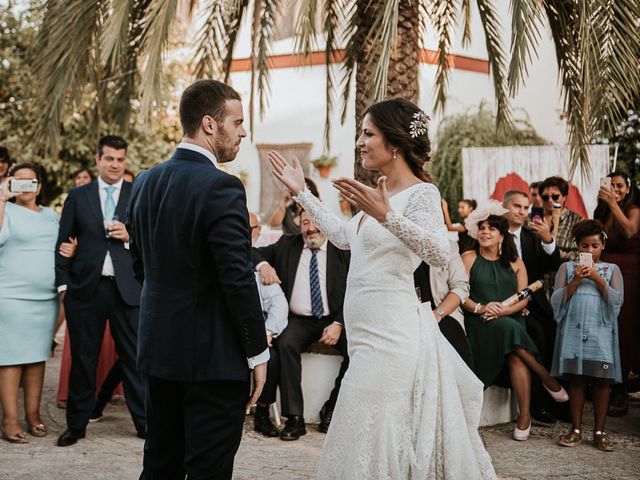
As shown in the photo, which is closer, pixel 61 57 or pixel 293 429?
pixel 293 429

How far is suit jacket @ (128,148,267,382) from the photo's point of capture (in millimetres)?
2998

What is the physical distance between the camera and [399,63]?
679cm

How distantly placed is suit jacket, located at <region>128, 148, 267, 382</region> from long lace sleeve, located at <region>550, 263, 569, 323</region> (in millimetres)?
3632

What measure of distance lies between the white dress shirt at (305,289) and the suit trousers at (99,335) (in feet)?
4.40

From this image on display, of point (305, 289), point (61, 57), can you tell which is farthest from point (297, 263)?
point (61, 57)

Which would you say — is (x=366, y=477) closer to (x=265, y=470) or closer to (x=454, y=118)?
(x=265, y=470)

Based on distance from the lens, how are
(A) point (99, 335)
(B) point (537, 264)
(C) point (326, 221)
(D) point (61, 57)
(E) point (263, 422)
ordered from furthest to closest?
1. (D) point (61, 57)
2. (B) point (537, 264)
3. (E) point (263, 422)
4. (A) point (99, 335)
5. (C) point (326, 221)

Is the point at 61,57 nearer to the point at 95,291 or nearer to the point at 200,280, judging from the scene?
the point at 95,291

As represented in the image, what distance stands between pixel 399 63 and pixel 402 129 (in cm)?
345

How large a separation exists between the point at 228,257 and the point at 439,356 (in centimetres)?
109

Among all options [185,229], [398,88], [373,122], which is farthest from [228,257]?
[398,88]

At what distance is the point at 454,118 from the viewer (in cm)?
1466

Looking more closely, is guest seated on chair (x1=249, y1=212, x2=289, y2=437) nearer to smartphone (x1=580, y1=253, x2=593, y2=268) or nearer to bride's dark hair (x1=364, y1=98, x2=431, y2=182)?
smartphone (x1=580, y1=253, x2=593, y2=268)

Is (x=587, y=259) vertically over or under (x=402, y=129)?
under
